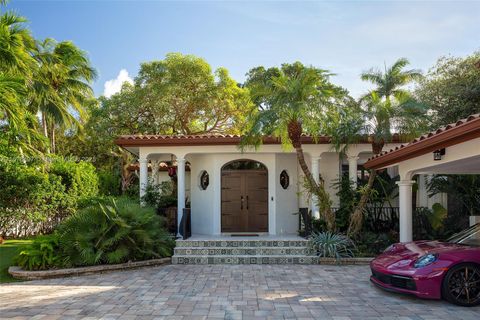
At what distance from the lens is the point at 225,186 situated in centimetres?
1255

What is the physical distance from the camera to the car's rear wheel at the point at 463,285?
5.67 m

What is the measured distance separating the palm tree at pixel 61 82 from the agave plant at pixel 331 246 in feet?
52.0

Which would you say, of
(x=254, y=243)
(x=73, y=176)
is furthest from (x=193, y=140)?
(x=73, y=176)

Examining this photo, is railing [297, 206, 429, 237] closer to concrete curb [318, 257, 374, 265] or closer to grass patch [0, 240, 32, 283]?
concrete curb [318, 257, 374, 265]

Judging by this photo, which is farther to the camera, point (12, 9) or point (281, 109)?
point (12, 9)

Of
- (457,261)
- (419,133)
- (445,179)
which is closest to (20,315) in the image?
(457,261)

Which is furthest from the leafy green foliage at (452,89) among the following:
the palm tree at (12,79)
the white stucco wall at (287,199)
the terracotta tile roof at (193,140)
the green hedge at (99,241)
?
the palm tree at (12,79)

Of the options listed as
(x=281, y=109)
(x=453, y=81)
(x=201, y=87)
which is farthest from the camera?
(x=201, y=87)

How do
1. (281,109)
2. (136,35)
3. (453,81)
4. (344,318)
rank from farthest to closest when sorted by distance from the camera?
(453,81) → (136,35) → (281,109) → (344,318)

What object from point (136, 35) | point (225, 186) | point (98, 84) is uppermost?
point (98, 84)

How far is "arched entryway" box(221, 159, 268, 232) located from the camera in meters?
12.5

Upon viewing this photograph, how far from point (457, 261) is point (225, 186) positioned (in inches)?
309

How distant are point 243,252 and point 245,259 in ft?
1.09

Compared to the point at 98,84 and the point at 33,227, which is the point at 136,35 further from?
the point at 98,84
